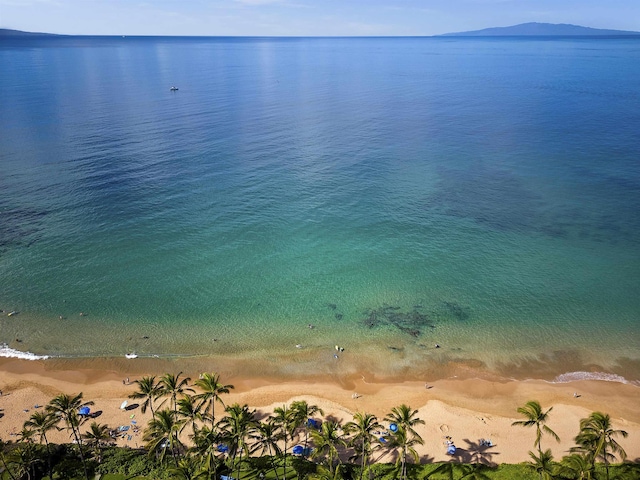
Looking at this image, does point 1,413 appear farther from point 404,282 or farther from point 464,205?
point 464,205

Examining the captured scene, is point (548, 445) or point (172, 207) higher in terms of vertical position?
point (172, 207)

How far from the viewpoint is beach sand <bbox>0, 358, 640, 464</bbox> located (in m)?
42.5

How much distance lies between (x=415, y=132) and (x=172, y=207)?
268 ft

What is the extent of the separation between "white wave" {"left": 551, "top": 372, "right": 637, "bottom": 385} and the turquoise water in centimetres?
114

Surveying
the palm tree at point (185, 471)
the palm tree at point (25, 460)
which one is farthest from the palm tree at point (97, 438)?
the palm tree at point (185, 471)

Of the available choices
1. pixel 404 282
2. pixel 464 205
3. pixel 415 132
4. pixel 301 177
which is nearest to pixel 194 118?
pixel 301 177

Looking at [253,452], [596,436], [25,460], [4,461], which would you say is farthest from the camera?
[253,452]

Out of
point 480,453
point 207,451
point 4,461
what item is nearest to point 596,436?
point 480,453

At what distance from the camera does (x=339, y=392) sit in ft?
162

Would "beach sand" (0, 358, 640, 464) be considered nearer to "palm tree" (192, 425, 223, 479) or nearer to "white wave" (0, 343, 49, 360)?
"white wave" (0, 343, 49, 360)

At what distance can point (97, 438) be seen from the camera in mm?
37906

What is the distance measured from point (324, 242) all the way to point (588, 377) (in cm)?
4380

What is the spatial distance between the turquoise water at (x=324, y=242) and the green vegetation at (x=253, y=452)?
50.4ft

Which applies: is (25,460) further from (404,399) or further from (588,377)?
(588,377)
